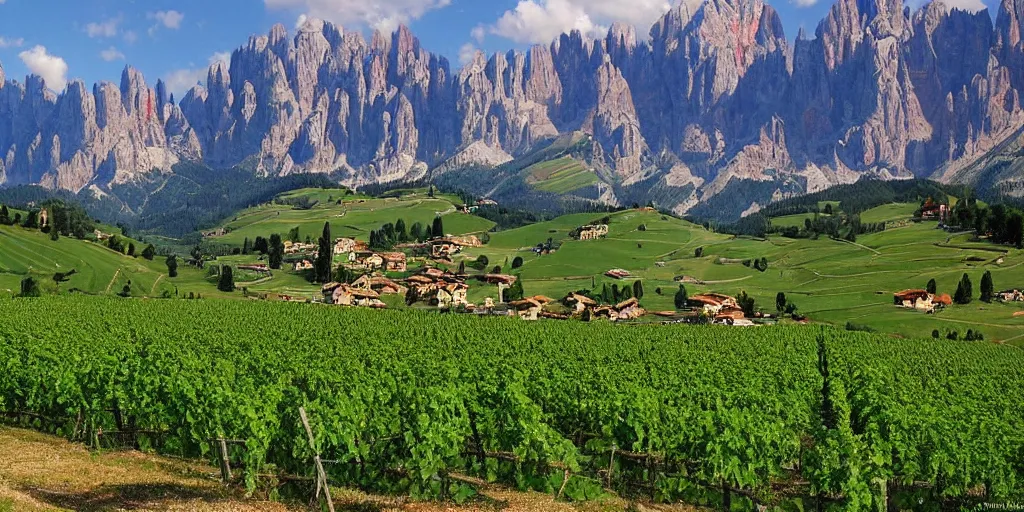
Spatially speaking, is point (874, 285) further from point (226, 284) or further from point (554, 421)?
point (554, 421)

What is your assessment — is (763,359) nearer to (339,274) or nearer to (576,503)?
(576,503)

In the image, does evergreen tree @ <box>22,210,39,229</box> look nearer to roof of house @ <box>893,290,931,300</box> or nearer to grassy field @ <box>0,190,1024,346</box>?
grassy field @ <box>0,190,1024,346</box>

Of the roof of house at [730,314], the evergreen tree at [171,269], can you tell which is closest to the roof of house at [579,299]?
the roof of house at [730,314]

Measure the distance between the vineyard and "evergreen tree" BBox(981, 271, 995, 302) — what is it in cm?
9851

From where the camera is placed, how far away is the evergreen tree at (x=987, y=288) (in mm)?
147500

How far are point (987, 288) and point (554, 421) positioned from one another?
13735 centimetres

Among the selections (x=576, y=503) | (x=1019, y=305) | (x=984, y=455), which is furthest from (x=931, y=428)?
(x=1019, y=305)

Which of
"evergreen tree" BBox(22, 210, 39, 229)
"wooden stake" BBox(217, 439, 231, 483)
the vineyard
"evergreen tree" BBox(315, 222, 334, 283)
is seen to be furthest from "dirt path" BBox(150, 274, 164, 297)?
"wooden stake" BBox(217, 439, 231, 483)

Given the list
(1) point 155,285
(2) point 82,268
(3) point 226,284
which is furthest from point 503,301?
(2) point 82,268

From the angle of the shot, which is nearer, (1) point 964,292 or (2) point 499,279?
(1) point 964,292

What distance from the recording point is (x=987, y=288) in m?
148

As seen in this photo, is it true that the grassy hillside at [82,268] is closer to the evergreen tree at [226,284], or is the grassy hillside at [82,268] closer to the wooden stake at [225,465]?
the evergreen tree at [226,284]

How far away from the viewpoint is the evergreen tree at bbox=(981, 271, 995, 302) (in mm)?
147500

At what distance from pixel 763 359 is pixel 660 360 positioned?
30.2 feet
